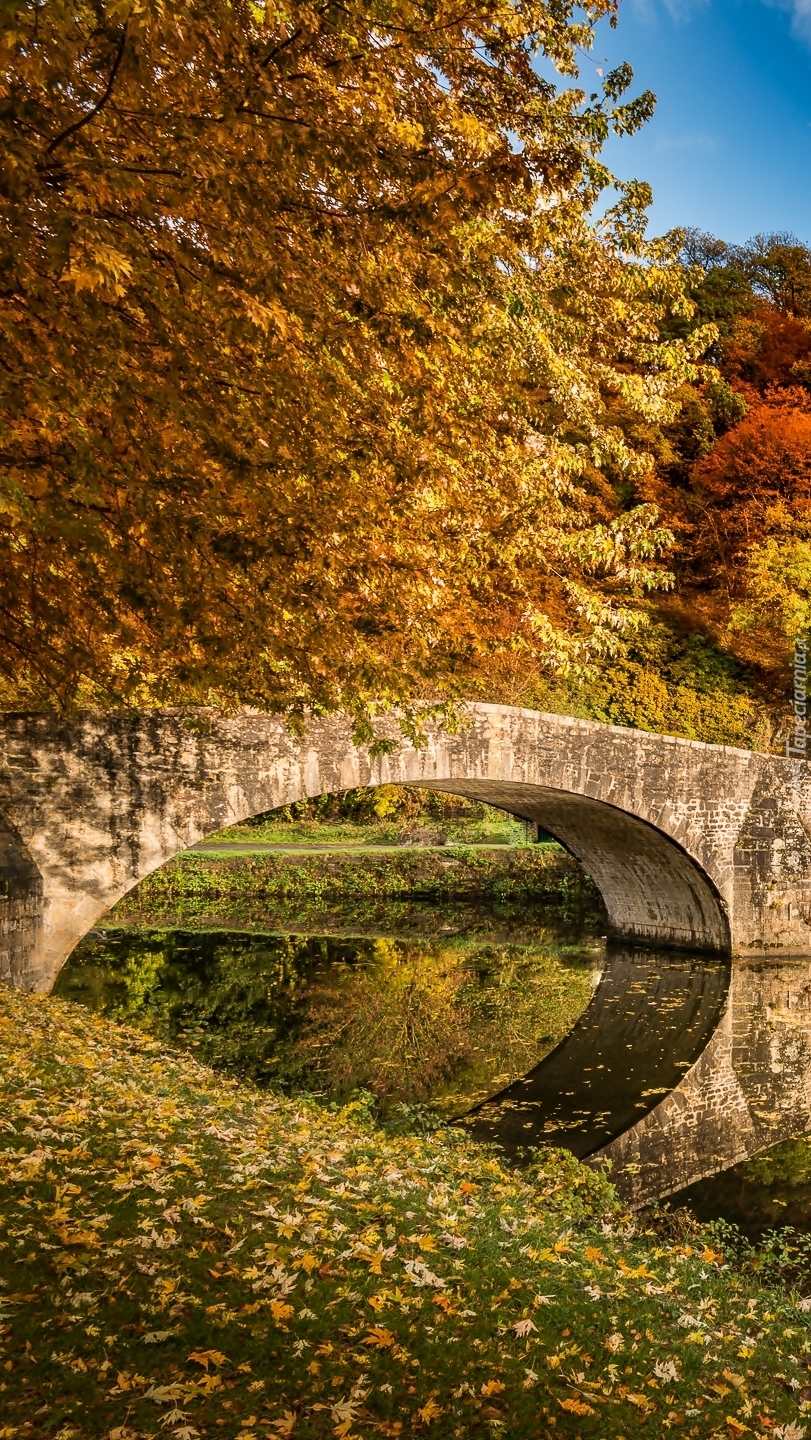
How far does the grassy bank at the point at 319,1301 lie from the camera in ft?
9.10

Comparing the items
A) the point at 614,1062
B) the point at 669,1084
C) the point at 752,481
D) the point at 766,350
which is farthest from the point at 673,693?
the point at 669,1084

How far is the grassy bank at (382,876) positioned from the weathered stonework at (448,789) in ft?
9.08

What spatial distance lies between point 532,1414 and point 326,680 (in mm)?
3982

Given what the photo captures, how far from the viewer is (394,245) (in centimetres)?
529

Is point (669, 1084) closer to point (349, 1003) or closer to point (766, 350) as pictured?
point (349, 1003)

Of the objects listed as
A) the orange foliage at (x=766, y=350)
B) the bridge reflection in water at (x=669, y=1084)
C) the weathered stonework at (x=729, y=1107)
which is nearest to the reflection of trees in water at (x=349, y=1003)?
the bridge reflection in water at (x=669, y=1084)

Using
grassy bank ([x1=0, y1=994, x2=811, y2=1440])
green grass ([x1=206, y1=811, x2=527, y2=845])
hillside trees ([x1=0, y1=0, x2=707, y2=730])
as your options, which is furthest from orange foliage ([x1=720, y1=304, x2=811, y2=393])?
grassy bank ([x1=0, y1=994, x2=811, y2=1440])

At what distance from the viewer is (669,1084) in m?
9.80

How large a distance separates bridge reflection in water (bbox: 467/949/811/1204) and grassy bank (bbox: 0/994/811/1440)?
2.16m

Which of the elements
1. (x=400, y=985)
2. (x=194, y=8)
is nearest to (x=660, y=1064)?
(x=400, y=985)

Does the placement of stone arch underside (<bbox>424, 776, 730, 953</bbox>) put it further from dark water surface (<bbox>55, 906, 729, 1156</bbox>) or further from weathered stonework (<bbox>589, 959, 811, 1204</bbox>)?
weathered stonework (<bbox>589, 959, 811, 1204</bbox>)

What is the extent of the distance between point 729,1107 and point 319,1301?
694 centimetres

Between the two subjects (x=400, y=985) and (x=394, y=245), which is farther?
(x=400, y=985)

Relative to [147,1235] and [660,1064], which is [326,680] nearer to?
[147,1235]
